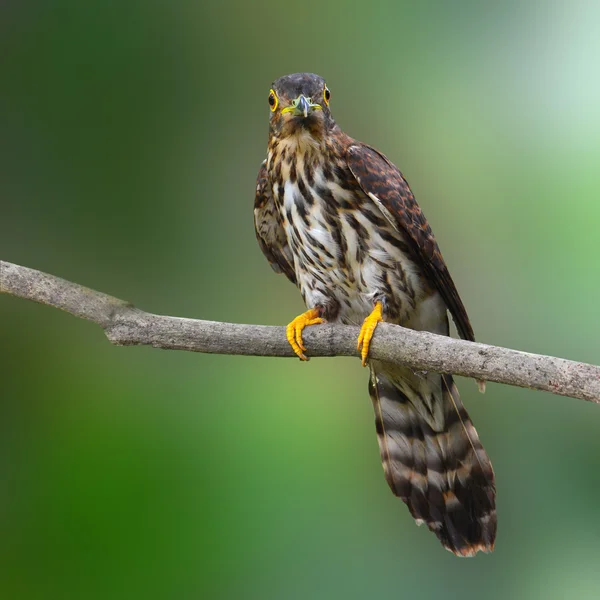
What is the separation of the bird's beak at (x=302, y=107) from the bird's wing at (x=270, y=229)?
330 mm

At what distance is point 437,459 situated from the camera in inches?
93.6

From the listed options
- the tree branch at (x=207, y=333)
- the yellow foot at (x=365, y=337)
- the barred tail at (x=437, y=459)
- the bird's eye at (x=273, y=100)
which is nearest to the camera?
the tree branch at (x=207, y=333)

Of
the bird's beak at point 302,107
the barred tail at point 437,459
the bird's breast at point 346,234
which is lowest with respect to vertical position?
the barred tail at point 437,459

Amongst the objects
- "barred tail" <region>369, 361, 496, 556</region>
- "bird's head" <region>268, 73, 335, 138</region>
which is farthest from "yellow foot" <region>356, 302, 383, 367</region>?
"bird's head" <region>268, 73, 335, 138</region>

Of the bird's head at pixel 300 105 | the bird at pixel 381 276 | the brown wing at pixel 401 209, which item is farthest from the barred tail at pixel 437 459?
the bird's head at pixel 300 105

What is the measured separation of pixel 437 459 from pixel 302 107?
42.8 inches

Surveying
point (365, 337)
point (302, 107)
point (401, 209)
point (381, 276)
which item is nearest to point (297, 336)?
point (365, 337)

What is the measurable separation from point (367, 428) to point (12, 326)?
53.7 inches

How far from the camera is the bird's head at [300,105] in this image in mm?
2043

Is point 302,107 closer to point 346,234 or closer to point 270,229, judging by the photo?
point 346,234

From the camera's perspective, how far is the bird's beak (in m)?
2.02

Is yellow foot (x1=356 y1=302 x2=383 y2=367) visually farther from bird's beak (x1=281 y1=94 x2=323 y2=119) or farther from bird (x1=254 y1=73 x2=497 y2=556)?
bird's beak (x1=281 y1=94 x2=323 y2=119)

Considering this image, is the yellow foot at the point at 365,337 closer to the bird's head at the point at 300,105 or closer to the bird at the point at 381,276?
the bird at the point at 381,276

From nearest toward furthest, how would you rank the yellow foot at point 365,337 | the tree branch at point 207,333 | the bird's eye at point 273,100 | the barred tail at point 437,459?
the tree branch at point 207,333 < the yellow foot at point 365,337 < the bird's eye at point 273,100 < the barred tail at point 437,459
